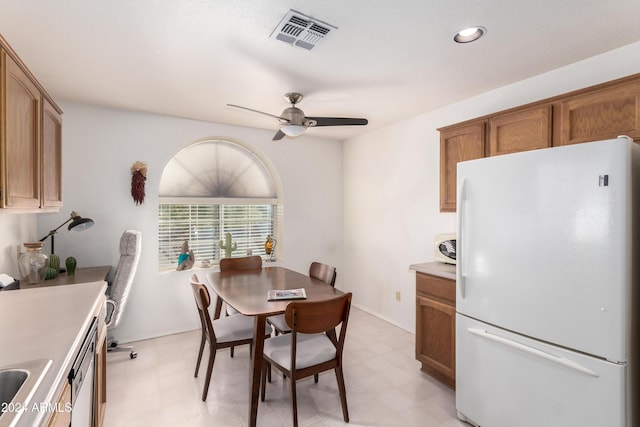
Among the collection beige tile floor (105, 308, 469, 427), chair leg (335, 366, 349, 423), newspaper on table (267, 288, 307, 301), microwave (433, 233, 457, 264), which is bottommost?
beige tile floor (105, 308, 469, 427)

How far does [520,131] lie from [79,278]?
12.0 ft

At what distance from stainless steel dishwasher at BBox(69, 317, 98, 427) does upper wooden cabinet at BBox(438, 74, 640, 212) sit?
268cm

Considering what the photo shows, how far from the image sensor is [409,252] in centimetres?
359

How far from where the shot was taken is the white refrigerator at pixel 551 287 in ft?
4.66

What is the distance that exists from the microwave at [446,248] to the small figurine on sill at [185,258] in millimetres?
A: 2736

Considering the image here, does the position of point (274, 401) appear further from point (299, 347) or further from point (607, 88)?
point (607, 88)

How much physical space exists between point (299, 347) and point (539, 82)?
2706 millimetres

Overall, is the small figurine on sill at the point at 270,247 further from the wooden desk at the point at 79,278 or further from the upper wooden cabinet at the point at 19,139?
the upper wooden cabinet at the point at 19,139

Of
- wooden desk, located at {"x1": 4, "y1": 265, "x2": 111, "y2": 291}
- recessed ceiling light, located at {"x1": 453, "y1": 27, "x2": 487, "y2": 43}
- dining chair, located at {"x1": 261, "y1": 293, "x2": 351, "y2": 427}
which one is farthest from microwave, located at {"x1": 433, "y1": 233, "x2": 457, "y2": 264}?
wooden desk, located at {"x1": 4, "y1": 265, "x2": 111, "y2": 291}

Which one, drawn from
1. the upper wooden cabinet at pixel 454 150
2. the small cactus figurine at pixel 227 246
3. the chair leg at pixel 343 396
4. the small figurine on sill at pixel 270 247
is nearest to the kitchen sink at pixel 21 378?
the chair leg at pixel 343 396

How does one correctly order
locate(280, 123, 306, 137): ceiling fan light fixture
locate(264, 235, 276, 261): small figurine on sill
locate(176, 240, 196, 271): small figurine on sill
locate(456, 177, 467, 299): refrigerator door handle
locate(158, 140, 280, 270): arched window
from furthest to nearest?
locate(264, 235, 276, 261): small figurine on sill
locate(158, 140, 280, 270): arched window
locate(176, 240, 196, 271): small figurine on sill
locate(280, 123, 306, 137): ceiling fan light fixture
locate(456, 177, 467, 299): refrigerator door handle

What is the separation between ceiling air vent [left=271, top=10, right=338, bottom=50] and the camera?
1.71 m

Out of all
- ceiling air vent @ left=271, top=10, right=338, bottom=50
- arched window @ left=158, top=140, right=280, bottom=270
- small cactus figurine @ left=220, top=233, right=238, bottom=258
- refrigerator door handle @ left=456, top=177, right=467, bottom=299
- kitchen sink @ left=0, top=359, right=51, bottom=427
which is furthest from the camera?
small cactus figurine @ left=220, top=233, right=238, bottom=258

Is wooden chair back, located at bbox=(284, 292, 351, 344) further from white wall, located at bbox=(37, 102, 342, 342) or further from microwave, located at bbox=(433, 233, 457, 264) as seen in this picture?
white wall, located at bbox=(37, 102, 342, 342)
